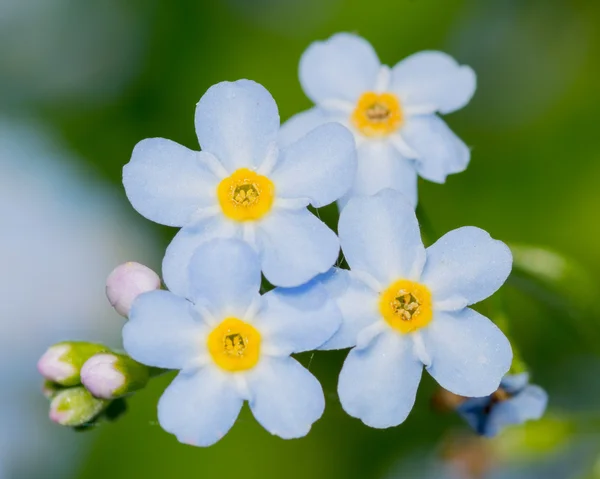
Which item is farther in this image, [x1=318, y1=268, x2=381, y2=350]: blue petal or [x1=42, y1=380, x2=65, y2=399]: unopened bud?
[x1=42, y1=380, x2=65, y2=399]: unopened bud

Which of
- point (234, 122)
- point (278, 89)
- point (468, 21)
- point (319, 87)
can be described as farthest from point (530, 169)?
point (234, 122)

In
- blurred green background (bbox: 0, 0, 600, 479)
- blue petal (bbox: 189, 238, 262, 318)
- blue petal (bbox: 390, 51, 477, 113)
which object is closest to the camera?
blue petal (bbox: 189, 238, 262, 318)

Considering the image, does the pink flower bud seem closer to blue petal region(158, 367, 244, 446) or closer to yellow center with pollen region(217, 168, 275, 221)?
blue petal region(158, 367, 244, 446)

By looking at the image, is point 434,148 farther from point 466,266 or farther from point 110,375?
point 110,375

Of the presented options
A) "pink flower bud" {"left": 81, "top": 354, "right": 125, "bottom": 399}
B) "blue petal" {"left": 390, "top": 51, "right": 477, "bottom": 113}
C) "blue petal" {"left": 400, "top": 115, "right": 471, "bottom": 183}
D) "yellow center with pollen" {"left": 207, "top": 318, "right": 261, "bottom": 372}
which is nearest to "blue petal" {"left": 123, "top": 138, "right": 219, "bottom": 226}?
"yellow center with pollen" {"left": 207, "top": 318, "right": 261, "bottom": 372}

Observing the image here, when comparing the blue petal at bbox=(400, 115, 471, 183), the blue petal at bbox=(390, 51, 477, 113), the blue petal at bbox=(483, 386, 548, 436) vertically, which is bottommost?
the blue petal at bbox=(483, 386, 548, 436)

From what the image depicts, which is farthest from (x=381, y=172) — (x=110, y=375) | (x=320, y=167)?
(x=110, y=375)

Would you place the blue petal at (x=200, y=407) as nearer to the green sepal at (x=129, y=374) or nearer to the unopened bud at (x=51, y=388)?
the green sepal at (x=129, y=374)
